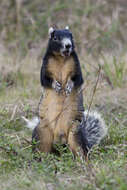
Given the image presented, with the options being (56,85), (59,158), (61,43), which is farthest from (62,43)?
(59,158)

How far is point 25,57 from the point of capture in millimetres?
9836

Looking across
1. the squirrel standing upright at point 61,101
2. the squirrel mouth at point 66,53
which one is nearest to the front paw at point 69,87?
the squirrel standing upright at point 61,101

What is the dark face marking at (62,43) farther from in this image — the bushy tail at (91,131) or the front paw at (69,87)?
the bushy tail at (91,131)

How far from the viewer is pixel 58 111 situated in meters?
5.37

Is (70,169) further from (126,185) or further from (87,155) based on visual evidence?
(126,185)

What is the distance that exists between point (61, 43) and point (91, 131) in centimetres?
139

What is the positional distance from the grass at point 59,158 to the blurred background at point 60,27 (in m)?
0.05

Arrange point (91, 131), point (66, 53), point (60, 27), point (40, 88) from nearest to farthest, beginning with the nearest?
point (66, 53), point (91, 131), point (40, 88), point (60, 27)

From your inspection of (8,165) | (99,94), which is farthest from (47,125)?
(99,94)

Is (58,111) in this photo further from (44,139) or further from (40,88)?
(40,88)

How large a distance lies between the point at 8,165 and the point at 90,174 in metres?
1.03

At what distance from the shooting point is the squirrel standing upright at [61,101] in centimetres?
530

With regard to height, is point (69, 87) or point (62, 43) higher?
point (62, 43)

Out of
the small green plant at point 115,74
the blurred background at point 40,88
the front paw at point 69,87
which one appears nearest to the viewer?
the blurred background at point 40,88
